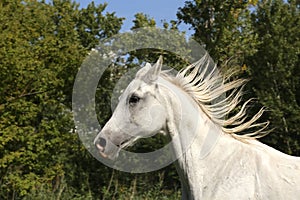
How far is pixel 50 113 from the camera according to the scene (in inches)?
631

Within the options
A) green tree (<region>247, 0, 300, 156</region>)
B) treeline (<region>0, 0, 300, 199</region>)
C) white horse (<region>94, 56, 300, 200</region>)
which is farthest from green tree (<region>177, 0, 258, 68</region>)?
white horse (<region>94, 56, 300, 200</region>)

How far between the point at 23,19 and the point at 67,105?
3.26 meters

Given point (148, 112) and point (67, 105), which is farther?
point (67, 105)

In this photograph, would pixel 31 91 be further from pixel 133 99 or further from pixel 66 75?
pixel 133 99

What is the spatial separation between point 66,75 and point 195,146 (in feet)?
32.8

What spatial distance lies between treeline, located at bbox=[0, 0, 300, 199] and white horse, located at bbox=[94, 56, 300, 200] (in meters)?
5.81

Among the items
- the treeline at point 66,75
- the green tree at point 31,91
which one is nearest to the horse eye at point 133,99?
the treeline at point 66,75

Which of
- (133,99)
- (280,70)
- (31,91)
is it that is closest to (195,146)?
(133,99)

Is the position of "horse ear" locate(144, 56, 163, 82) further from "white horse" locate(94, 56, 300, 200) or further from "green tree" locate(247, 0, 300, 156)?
"green tree" locate(247, 0, 300, 156)

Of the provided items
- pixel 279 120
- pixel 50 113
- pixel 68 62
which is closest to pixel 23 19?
pixel 68 62

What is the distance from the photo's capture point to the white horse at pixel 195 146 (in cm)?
457

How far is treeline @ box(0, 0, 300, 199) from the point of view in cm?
1320

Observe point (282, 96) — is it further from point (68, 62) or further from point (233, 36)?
point (68, 62)

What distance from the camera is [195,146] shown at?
475cm
